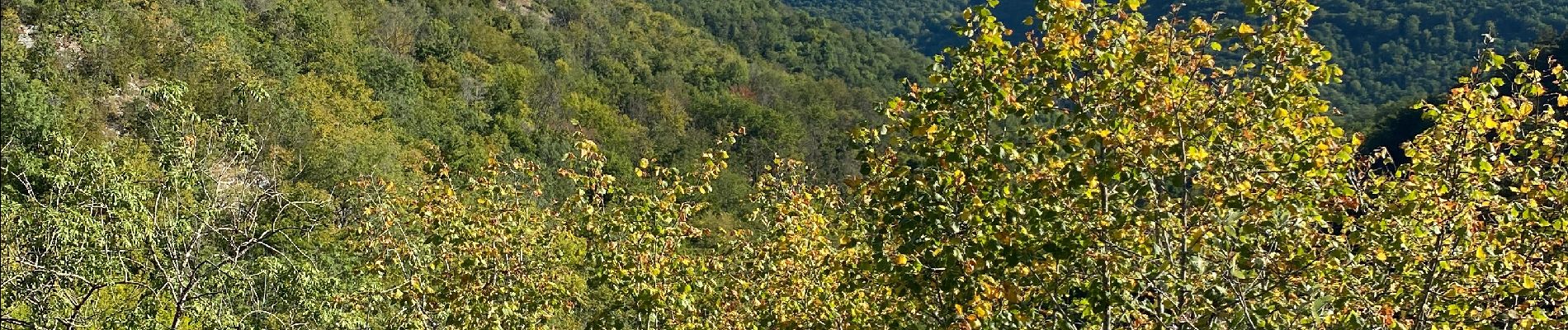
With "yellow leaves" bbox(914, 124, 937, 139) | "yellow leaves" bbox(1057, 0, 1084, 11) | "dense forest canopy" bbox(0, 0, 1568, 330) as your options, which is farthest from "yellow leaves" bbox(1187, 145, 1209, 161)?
"yellow leaves" bbox(914, 124, 937, 139)

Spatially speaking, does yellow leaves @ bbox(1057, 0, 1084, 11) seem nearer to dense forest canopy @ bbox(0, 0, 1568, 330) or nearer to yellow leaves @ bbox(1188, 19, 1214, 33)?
dense forest canopy @ bbox(0, 0, 1568, 330)

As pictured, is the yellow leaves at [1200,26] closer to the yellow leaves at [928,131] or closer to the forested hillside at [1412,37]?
the yellow leaves at [928,131]

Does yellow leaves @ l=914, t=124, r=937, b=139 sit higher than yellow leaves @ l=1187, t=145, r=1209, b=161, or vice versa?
yellow leaves @ l=1187, t=145, r=1209, b=161

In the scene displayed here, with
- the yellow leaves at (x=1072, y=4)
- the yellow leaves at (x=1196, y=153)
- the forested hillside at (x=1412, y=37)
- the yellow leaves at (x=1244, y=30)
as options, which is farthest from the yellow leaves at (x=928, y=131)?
the forested hillside at (x=1412, y=37)

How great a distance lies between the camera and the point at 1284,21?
17.7 ft

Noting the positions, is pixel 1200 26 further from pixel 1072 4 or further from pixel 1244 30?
pixel 1072 4

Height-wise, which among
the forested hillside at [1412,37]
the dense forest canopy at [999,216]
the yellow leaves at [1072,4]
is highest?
the forested hillside at [1412,37]

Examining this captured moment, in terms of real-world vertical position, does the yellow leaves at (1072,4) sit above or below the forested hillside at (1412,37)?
below

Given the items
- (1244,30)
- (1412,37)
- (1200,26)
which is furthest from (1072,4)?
(1412,37)

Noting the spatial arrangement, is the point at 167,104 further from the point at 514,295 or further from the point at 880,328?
the point at 880,328

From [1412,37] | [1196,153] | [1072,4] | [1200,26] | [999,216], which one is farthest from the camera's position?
[1412,37]

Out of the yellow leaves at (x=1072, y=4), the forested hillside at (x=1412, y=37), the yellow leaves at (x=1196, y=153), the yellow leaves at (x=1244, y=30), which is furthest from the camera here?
the forested hillside at (x=1412, y=37)

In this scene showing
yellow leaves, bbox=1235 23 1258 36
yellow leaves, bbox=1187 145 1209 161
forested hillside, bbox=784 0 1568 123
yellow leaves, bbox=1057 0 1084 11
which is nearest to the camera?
yellow leaves, bbox=1187 145 1209 161

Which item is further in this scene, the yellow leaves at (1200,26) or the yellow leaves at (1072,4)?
the yellow leaves at (1200,26)
